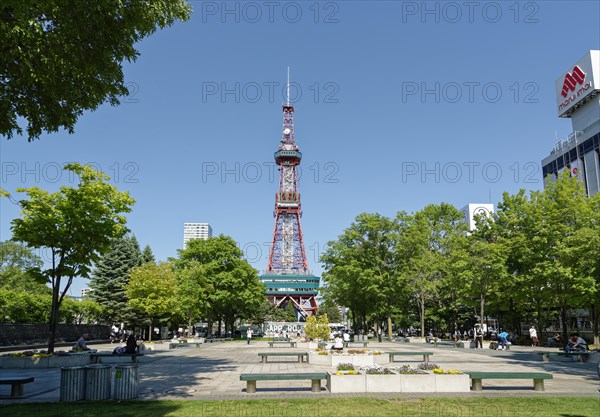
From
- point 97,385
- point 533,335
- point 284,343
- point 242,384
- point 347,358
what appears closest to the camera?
point 97,385

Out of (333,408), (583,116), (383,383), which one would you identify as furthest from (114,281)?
(583,116)

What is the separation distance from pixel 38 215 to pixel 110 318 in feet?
117

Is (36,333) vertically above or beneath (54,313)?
beneath

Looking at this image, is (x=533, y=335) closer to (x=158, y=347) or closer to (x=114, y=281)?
(x=158, y=347)

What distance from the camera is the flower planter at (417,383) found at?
14469 millimetres

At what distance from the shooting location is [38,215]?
78.2ft

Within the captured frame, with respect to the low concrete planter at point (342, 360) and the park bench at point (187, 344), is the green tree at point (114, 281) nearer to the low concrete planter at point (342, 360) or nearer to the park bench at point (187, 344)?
the park bench at point (187, 344)

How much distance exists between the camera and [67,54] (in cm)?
1167

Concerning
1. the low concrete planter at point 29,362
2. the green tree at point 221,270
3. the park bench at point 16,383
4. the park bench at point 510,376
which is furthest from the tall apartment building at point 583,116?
the park bench at point 16,383

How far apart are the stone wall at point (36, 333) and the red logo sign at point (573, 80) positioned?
2729 inches

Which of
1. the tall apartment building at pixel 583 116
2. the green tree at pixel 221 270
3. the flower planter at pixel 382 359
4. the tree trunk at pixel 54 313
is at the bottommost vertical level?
the flower planter at pixel 382 359

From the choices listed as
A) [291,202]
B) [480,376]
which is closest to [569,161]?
[291,202]

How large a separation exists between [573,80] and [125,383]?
76.6m

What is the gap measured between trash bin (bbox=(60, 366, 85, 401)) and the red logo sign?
247 ft
